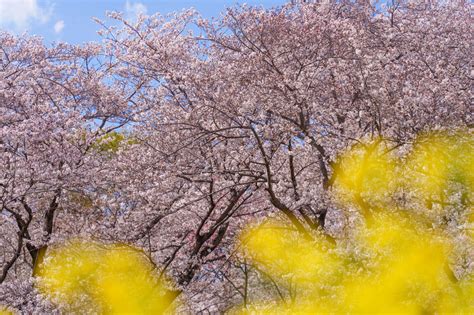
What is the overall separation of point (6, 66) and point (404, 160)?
9833 millimetres

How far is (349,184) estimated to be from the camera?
28.7 feet

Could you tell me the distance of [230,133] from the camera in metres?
10.0

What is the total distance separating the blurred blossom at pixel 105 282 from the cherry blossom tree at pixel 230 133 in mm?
329

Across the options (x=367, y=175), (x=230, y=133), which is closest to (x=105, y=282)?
(x=230, y=133)

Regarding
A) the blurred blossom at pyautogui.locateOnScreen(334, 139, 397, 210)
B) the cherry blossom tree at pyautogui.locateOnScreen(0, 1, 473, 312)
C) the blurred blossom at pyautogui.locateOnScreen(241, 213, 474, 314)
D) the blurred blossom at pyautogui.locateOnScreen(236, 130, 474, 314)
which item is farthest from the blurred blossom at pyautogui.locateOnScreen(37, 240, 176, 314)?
the blurred blossom at pyautogui.locateOnScreen(334, 139, 397, 210)

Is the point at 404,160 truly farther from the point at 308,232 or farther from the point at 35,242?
the point at 35,242

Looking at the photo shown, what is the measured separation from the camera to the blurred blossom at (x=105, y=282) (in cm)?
895

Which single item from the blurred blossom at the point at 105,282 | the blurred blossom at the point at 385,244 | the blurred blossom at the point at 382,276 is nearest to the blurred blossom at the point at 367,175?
the blurred blossom at the point at 385,244

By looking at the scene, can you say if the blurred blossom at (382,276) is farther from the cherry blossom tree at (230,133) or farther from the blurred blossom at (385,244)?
the cherry blossom tree at (230,133)

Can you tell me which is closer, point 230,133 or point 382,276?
point 382,276

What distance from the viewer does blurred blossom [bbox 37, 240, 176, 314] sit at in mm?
8953

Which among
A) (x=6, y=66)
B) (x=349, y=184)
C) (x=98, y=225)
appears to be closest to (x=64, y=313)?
(x=98, y=225)

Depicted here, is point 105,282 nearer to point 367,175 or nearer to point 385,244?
point 367,175

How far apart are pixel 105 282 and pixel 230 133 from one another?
3.12m
